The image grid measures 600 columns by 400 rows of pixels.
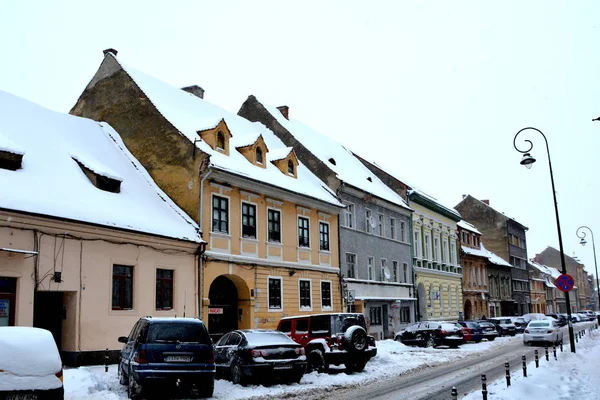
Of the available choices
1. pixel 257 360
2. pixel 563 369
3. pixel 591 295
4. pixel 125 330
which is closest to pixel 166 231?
pixel 125 330

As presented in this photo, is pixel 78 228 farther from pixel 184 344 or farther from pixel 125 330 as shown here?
pixel 184 344

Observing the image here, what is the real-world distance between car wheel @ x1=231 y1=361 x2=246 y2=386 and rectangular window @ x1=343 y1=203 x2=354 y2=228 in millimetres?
19157

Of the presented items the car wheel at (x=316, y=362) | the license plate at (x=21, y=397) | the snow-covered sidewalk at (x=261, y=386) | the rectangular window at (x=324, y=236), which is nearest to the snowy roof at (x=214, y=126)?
the rectangular window at (x=324, y=236)

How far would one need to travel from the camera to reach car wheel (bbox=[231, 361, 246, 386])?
15062 mm

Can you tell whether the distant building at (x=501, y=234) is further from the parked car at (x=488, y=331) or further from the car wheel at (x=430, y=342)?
the car wheel at (x=430, y=342)

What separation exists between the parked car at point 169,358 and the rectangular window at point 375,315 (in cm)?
2305

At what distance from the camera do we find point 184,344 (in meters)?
13.1

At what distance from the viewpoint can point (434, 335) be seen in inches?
1182

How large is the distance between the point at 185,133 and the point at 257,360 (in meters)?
12.5

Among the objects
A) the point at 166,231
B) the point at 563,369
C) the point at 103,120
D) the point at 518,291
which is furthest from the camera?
the point at 518,291

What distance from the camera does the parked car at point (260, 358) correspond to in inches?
588

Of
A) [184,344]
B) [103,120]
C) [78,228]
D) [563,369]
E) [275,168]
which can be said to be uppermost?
[103,120]

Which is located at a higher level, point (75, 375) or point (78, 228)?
point (78, 228)

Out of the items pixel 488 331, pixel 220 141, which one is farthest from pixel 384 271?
pixel 220 141
